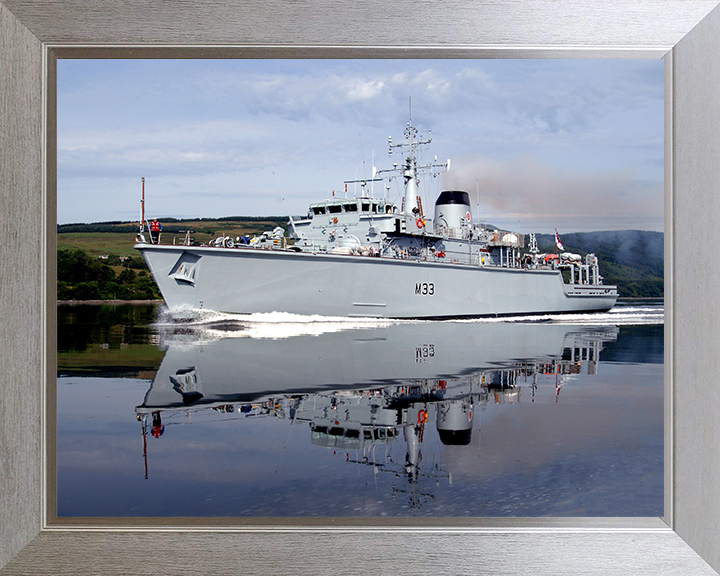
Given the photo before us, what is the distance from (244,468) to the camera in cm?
327

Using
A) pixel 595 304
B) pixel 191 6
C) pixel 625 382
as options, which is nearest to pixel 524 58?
pixel 191 6

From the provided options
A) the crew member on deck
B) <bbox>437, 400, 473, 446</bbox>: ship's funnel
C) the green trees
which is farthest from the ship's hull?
<bbox>437, 400, 473, 446</bbox>: ship's funnel

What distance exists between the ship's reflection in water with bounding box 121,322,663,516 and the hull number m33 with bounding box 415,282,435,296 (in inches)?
326

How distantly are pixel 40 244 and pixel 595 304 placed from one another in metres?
24.4

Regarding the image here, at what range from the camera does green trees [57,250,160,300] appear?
11.3m

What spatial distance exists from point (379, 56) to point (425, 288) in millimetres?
13490

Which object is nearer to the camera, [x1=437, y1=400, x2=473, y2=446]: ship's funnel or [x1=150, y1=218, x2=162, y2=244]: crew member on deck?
[x1=437, y1=400, x2=473, y2=446]: ship's funnel

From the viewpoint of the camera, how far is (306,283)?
45.7 feet

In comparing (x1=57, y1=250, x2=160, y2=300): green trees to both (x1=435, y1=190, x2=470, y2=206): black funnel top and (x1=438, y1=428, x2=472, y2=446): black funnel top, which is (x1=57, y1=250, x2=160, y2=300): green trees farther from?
(x1=435, y1=190, x2=470, y2=206): black funnel top

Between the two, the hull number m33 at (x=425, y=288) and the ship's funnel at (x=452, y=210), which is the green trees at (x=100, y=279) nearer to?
the hull number m33 at (x=425, y=288)

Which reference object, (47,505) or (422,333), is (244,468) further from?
(422,333)

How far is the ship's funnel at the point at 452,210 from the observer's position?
2034 cm

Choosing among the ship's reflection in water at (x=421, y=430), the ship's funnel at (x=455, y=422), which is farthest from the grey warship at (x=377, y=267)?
the ship's funnel at (x=455, y=422)

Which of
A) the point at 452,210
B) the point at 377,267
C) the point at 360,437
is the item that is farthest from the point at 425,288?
the point at 360,437
